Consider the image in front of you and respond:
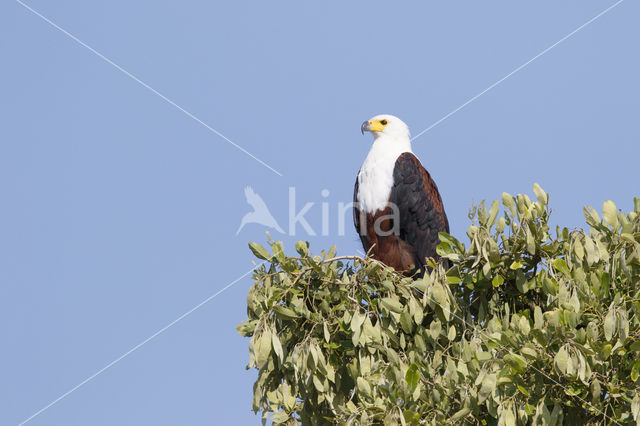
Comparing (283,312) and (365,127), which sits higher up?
(365,127)

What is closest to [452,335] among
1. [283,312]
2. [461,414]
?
[461,414]

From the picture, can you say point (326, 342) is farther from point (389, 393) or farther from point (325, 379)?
point (389, 393)

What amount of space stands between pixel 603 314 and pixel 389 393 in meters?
1.12

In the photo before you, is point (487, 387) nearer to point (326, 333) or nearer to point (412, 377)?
point (412, 377)

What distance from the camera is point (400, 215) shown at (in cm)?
737

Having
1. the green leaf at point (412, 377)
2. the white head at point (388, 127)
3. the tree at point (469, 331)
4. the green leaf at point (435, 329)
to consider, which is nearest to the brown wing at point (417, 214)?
the white head at point (388, 127)

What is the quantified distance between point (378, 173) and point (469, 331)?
2.87m

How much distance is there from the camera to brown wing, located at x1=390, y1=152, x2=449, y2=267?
731 cm

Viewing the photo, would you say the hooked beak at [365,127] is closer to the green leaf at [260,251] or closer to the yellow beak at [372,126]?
the yellow beak at [372,126]

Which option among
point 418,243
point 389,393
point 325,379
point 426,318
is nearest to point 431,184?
point 418,243

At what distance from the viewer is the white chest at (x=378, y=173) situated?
737cm

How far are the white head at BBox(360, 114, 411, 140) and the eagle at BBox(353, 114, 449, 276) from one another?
513 millimetres

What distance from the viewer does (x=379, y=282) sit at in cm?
505

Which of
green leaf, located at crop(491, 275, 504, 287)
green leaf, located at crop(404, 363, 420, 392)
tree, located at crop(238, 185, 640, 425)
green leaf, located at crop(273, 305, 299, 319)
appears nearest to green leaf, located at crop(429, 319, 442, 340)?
tree, located at crop(238, 185, 640, 425)
